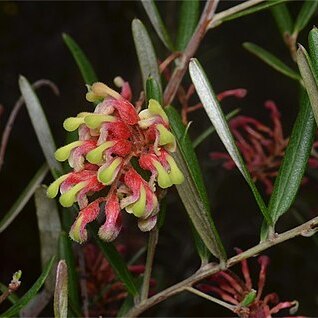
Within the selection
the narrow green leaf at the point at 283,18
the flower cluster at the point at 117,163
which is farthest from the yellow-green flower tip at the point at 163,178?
Result: the narrow green leaf at the point at 283,18

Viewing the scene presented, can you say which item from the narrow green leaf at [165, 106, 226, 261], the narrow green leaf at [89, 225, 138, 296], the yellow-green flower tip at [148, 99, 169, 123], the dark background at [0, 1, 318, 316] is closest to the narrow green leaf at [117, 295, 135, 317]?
the narrow green leaf at [89, 225, 138, 296]

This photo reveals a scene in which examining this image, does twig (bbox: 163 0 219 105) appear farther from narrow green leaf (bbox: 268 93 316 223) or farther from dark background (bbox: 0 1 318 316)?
dark background (bbox: 0 1 318 316)

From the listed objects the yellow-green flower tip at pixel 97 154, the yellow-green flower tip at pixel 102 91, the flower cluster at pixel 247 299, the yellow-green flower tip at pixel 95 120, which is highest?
the yellow-green flower tip at pixel 102 91

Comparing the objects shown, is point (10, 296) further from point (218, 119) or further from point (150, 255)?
point (218, 119)

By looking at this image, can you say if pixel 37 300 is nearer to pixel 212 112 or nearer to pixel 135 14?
pixel 212 112

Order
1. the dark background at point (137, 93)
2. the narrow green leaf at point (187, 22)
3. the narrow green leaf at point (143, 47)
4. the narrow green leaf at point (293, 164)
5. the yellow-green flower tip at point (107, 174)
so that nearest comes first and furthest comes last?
the yellow-green flower tip at point (107, 174), the narrow green leaf at point (293, 164), the narrow green leaf at point (143, 47), the narrow green leaf at point (187, 22), the dark background at point (137, 93)

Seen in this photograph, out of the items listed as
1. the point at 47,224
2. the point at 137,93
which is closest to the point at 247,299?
the point at 47,224

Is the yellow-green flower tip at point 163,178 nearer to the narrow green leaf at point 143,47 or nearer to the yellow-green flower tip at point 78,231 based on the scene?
the yellow-green flower tip at point 78,231
